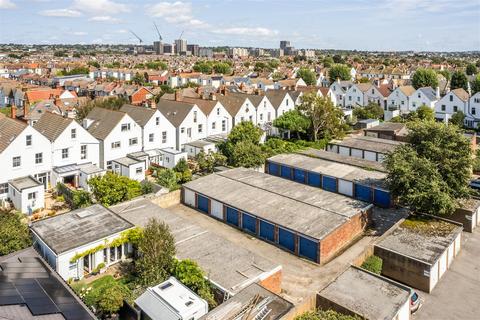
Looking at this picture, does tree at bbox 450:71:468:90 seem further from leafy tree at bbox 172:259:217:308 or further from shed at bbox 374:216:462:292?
leafy tree at bbox 172:259:217:308

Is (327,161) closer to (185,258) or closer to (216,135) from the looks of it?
(216,135)

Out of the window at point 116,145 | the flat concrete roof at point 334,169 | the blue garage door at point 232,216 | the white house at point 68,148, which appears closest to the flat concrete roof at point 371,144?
the flat concrete roof at point 334,169


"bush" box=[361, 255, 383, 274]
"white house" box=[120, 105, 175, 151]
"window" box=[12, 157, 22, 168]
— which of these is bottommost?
"bush" box=[361, 255, 383, 274]

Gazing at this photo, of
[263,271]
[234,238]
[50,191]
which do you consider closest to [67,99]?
[50,191]

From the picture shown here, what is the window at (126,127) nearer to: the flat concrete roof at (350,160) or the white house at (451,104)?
the flat concrete roof at (350,160)

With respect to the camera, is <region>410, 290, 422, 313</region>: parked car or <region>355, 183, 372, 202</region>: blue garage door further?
<region>355, 183, 372, 202</region>: blue garage door

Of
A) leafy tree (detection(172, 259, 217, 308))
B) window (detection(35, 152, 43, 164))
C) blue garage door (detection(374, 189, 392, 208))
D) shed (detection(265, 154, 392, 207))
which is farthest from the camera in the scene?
window (detection(35, 152, 43, 164))

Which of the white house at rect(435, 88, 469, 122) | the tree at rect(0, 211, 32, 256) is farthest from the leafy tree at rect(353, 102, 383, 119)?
the tree at rect(0, 211, 32, 256)

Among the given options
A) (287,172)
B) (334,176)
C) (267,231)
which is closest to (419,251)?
(267,231)
